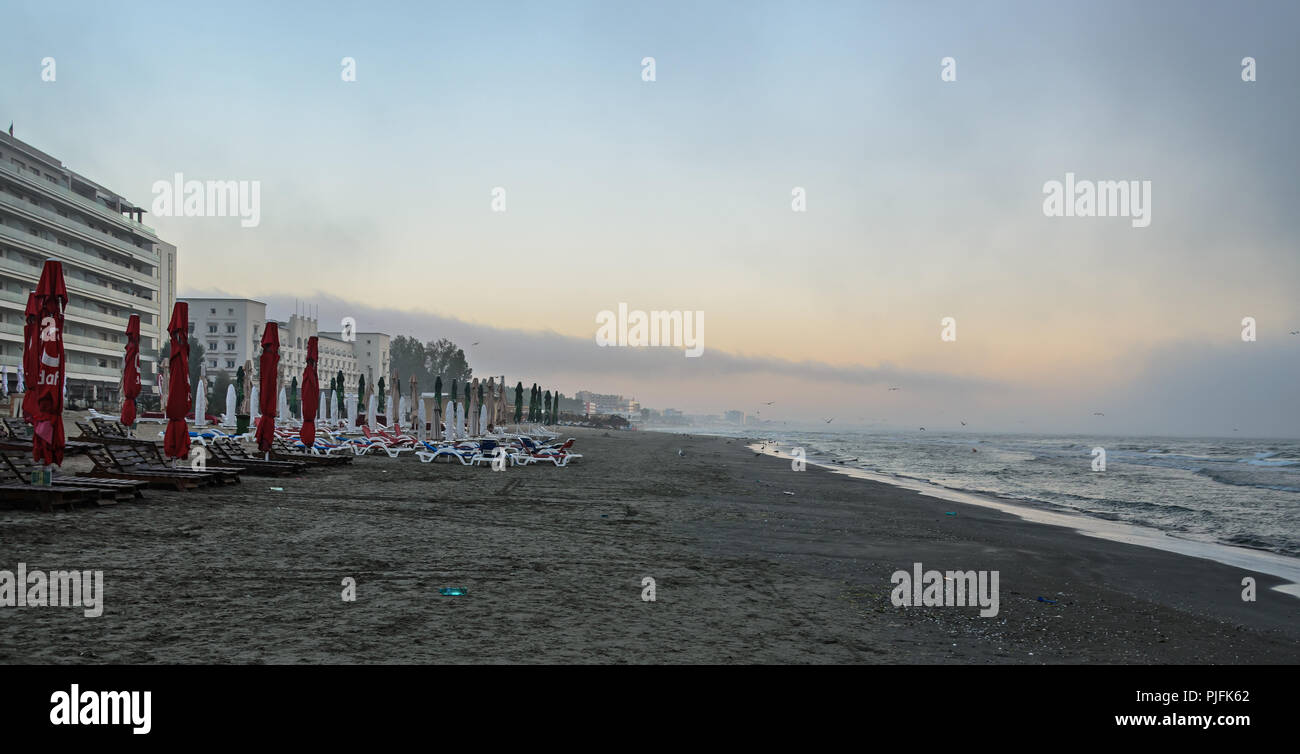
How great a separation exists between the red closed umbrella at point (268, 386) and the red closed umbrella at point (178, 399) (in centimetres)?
179

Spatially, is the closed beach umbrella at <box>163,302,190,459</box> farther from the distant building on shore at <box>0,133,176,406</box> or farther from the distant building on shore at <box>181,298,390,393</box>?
the distant building on shore at <box>181,298,390,393</box>

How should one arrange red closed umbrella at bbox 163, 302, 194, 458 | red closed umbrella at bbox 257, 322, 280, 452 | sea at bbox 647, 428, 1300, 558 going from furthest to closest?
red closed umbrella at bbox 257, 322, 280, 452 → sea at bbox 647, 428, 1300, 558 → red closed umbrella at bbox 163, 302, 194, 458

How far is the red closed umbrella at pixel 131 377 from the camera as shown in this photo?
19.3 meters

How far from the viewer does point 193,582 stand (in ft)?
20.8

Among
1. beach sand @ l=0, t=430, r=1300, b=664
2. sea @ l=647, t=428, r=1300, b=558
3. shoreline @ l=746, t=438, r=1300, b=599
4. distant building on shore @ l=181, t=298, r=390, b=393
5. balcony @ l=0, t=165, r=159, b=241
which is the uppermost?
balcony @ l=0, t=165, r=159, b=241

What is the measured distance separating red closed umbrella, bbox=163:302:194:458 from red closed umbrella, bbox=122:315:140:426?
20.3 feet

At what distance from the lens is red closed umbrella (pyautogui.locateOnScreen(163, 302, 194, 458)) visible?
44.1 ft

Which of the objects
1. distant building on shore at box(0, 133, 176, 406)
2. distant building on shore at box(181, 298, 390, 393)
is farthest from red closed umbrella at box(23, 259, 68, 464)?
distant building on shore at box(181, 298, 390, 393)

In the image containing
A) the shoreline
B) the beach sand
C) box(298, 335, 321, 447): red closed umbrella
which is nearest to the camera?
the beach sand

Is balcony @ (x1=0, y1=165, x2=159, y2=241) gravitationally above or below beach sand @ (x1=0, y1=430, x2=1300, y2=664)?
above

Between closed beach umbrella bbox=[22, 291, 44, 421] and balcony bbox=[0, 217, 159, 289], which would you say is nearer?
closed beach umbrella bbox=[22, 291, 44, 421]

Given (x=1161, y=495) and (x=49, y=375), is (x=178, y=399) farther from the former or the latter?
(x=1161, y=495)
